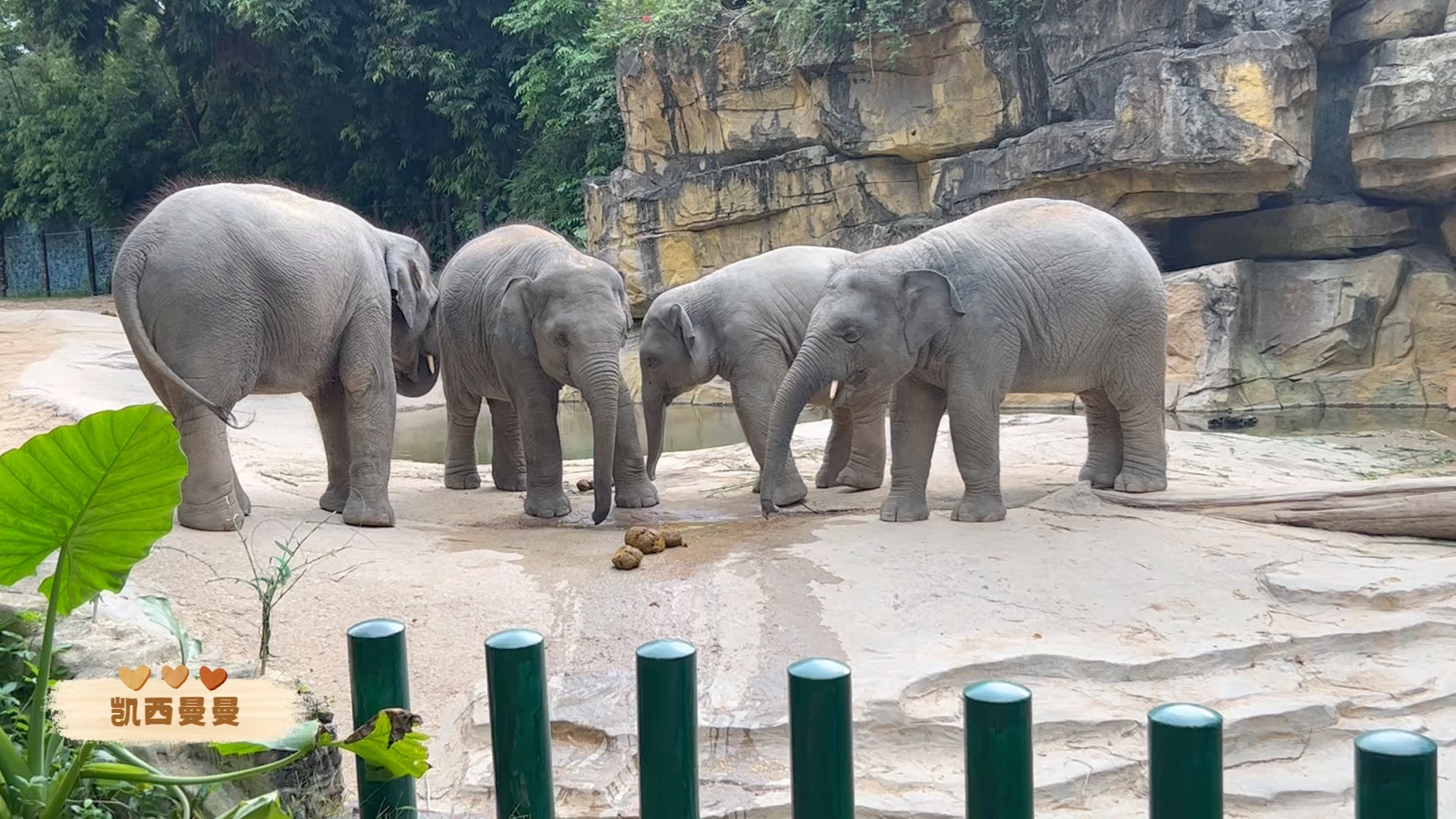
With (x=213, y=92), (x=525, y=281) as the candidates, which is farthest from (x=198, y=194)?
(x=213, y=92)

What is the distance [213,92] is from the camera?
26.6m

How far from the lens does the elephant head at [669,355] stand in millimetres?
7926

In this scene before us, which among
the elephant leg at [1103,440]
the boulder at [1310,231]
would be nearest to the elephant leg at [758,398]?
the elephant leg at [1103,440]

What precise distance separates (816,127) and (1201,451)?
9943mm

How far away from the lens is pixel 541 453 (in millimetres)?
7016

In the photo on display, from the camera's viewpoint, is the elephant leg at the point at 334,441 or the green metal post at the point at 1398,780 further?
the elephant leg at the point at 334,441

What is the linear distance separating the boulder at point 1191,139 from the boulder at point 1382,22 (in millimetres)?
856

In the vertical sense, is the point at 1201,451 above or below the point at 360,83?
below

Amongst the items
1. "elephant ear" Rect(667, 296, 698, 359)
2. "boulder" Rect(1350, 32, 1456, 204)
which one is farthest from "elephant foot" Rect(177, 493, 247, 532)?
"boulder" Rect(1350, 32, 1456, 204)

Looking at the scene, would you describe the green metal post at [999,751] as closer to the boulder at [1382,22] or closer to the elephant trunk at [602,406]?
the elephant trunk at [602,406]

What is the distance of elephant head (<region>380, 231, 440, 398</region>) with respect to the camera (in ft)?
22.9

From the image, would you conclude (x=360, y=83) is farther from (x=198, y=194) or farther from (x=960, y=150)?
(x=198, y=194)

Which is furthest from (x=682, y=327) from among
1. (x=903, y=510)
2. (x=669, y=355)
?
(x=903, y=510)

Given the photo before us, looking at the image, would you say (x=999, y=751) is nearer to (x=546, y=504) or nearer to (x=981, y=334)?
(x=981, y=334)
